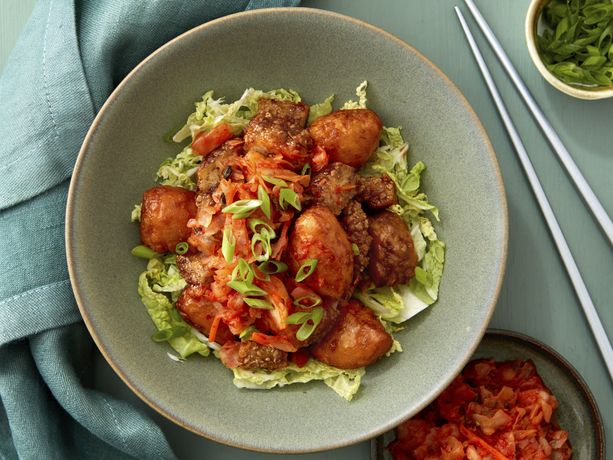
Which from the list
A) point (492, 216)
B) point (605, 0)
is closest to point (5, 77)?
point (492, 216)

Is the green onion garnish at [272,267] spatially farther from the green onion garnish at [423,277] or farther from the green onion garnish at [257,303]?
the green onion garnish at [423,277]

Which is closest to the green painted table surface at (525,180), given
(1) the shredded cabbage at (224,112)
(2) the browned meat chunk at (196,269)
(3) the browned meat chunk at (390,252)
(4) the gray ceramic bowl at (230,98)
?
(4) the gray ceramic bowl at (230,98)

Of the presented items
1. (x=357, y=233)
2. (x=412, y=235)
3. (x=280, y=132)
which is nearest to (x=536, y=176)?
(x=412, y=235)

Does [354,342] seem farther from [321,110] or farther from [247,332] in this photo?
[321,110]

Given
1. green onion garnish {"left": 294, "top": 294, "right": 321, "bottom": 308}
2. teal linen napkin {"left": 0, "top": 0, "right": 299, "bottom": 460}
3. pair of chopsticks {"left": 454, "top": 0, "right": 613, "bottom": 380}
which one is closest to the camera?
green onion garnish {"left": 294, "top": 294, "right": 321, "bottom": 308}

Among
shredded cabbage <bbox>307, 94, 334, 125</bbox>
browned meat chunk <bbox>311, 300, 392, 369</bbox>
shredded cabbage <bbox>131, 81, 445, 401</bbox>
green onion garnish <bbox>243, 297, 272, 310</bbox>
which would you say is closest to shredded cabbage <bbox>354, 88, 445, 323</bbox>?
shredded cabbage <bbox>131, 81, 445, 401</bbox>

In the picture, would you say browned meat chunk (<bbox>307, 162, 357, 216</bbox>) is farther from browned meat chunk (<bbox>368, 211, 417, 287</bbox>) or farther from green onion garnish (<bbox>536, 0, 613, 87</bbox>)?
green onion garnish (<bbox>536, 0, 613, 87</bbox>)

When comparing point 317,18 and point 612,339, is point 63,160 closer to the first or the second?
point 317,18
